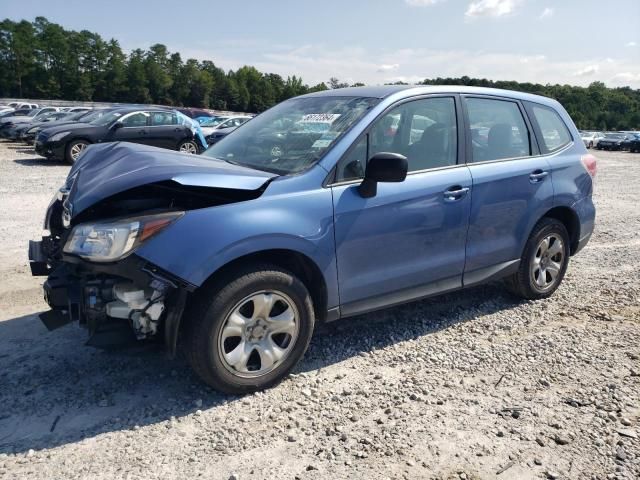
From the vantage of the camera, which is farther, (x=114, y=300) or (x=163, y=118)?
(x=163, y=118)

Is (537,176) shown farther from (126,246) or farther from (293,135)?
(126,246)

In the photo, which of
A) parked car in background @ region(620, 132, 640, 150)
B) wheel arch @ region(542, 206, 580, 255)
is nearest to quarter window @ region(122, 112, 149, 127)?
wheel arch @ region(542, 206, 580, 255)

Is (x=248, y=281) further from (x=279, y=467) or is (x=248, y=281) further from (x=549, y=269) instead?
(x=549, y=269)

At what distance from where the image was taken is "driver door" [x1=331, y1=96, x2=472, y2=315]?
3516 mm

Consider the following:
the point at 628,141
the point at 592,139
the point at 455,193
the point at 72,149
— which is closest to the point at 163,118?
the point at 72,149

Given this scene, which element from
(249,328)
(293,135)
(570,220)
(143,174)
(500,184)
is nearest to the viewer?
(143,174)

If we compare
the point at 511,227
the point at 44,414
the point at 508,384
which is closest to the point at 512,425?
the point at 508,384

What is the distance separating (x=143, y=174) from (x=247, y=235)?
659mm

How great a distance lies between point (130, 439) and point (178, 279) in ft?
2.85

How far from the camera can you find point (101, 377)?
137 inches

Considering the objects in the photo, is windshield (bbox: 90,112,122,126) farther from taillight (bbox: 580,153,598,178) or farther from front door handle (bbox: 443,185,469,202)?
front door handle (bbox: 443,185,469,202)

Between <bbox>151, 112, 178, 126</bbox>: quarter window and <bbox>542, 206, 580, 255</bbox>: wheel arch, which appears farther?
<bbox>151, 112, 178, 126</bbox>: quarter window

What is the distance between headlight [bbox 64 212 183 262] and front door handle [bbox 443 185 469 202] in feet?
6.39

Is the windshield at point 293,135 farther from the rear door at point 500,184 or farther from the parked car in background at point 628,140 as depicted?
the parked car in background at point 628,140
